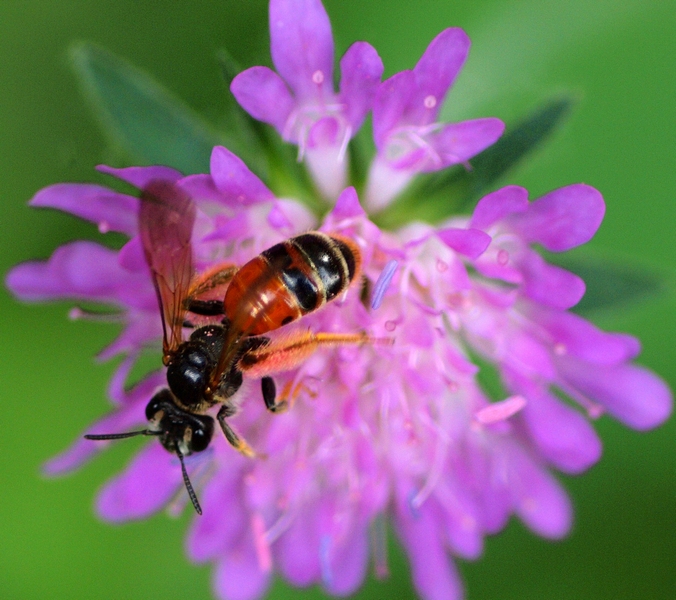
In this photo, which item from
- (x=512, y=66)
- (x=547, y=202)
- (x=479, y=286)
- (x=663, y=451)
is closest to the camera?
(x=547, y=202)

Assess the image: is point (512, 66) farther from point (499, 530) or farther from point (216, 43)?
point (499, 530)

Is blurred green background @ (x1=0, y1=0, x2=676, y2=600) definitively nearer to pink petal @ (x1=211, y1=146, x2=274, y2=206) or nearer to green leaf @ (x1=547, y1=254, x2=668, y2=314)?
green leaf @ (x1=547, y1=254, x2=668, y2=314)

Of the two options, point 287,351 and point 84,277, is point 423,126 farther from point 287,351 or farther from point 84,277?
point 84,277

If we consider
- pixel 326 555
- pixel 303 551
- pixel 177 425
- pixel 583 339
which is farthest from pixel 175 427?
pixel 583 339

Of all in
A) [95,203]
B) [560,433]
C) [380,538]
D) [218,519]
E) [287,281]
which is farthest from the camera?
[380,538]

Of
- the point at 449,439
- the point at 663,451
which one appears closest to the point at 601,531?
the point at 663,451

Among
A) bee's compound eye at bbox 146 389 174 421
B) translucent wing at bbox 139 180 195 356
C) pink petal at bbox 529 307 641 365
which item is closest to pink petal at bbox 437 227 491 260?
pink petal at bbox 529 307 641 365
